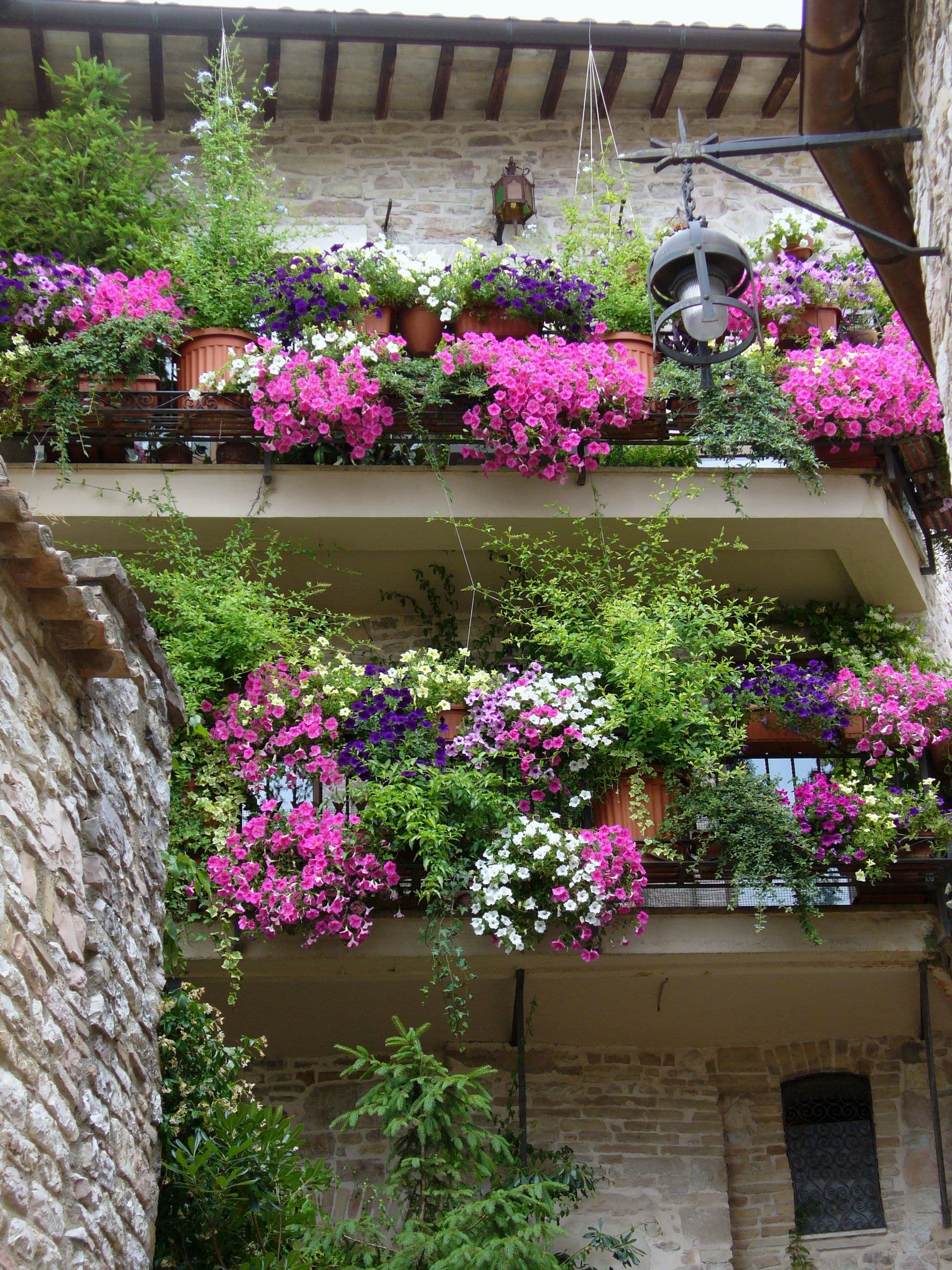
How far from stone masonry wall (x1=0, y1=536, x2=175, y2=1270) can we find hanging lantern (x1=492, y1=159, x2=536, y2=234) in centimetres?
604

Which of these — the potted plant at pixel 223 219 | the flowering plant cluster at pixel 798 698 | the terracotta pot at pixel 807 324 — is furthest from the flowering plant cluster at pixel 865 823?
the potted plant at pixel 223 219

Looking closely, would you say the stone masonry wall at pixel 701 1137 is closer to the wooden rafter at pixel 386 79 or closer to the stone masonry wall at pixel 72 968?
the stone masonry wall at pixel 72 968

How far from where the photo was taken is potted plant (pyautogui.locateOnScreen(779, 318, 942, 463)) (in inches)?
296

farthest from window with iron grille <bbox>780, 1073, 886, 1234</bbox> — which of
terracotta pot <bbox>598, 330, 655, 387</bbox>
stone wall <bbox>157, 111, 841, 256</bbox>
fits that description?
stone wall <bbox>157, 111, 841, 256</bbox>

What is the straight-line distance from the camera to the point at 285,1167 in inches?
187

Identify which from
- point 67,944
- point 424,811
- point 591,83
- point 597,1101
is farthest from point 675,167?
point 67,944

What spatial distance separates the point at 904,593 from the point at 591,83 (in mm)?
4339

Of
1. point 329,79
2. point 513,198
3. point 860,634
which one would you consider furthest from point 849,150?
point 329,79

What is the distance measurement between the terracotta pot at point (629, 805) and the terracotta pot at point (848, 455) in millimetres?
2203

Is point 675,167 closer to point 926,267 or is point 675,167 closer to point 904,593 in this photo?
point 904,593

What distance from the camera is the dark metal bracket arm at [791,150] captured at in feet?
13.1

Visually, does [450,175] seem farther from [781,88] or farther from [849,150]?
[849,150]

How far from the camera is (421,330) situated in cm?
802

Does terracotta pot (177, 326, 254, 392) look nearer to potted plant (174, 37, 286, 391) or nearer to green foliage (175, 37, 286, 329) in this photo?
potted plant (174, 37, 286, 391)
